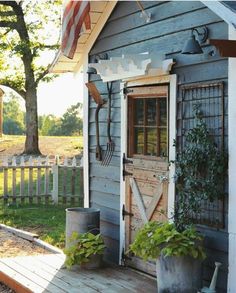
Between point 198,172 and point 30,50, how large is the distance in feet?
52.7

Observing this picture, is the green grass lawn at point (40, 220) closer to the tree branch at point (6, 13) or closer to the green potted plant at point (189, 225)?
the green potted plant at point (189, 225)

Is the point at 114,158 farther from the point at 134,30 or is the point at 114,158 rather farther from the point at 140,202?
the point at 134,30

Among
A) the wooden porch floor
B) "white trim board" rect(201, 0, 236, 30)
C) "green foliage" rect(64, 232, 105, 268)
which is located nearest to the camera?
"white trim board" rect(201, 0, 236, 30)

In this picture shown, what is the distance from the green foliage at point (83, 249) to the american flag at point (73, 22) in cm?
223

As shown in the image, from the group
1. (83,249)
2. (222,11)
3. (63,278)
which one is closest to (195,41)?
(222,11)

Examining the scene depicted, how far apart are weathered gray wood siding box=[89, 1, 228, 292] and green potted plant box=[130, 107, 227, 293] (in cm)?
28

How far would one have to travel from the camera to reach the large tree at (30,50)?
2120 centimetres

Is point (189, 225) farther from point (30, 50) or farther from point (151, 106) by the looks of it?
point (30, 50)

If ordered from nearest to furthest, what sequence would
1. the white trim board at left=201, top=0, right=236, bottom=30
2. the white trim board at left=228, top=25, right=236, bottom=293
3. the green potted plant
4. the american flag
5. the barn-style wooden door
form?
the white trim board at left=201, top=0, right=236, bottom=30
the white trim board at left=228, top=25, right=236, bottom=293
the green potted plant
the american flag
the barn-style wooden door

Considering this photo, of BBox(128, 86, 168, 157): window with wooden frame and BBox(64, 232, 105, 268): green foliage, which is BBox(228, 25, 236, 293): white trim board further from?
BBox(64, 232, 105, 268): green foliage

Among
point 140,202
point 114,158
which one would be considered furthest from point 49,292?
point 114,158

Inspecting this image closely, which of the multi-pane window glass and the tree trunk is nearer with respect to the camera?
the multi-pane window glass

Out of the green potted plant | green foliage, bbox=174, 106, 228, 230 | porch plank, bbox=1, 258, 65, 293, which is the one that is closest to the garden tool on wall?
porch plank, bbox=1, 258, 65, 293

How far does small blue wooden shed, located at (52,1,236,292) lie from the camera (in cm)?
549
